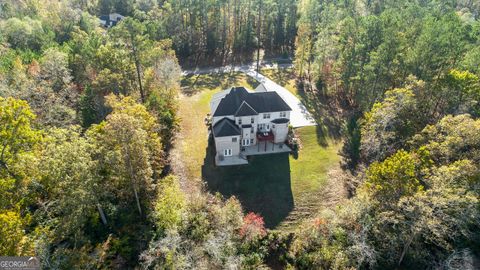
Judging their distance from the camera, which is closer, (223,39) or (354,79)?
(354,79)

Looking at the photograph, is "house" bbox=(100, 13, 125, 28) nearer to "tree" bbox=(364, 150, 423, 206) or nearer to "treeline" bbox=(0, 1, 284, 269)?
"treeline" bbox=(0, 1, 284, 269)

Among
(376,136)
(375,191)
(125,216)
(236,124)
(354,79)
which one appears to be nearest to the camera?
(375,191)

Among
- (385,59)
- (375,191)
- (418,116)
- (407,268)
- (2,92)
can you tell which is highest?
(385,59)

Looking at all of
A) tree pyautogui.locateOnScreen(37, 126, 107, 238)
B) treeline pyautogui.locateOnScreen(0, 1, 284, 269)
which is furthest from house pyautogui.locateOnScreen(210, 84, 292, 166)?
tree pyautogui.locateOnScreen(37, 126, 107, 238)

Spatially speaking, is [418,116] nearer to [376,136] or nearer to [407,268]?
Answer: [376,136]

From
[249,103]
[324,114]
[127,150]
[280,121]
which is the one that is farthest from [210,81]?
[127,150]

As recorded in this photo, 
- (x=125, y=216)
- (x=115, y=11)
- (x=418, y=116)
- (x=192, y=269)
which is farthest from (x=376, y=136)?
(x=115, y=11)

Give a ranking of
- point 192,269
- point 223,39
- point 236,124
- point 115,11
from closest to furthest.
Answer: point 192,269, point 236,124, point 223,39, point 115,11
